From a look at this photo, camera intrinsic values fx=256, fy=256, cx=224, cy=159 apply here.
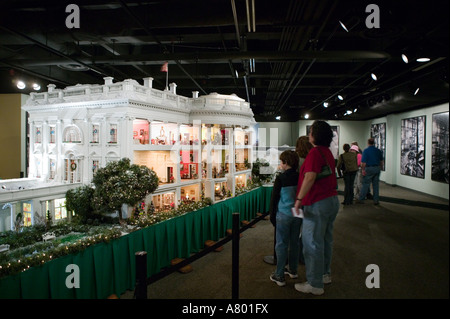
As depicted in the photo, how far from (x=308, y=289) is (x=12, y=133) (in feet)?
49.9

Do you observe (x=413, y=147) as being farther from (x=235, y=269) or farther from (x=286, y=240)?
(x=235, y=269)

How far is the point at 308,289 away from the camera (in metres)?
2.95

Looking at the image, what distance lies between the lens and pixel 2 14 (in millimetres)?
6035

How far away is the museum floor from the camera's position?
1.30 metres

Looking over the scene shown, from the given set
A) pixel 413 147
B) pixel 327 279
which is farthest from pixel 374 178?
pixel 413 147

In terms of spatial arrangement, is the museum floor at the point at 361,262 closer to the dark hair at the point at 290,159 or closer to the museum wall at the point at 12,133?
the dark hair at the point at 290,159

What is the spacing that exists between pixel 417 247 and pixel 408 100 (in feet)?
28.8

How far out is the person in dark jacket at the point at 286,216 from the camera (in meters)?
3.40

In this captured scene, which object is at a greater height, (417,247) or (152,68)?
(152,68)

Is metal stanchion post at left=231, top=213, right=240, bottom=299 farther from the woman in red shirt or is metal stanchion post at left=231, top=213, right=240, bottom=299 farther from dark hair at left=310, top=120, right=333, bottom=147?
dark hair at left=310, top=120, right=333, bottom=147

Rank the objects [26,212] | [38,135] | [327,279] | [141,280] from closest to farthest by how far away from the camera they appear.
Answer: [141,280], [327,279], [26,212], [38,135]
